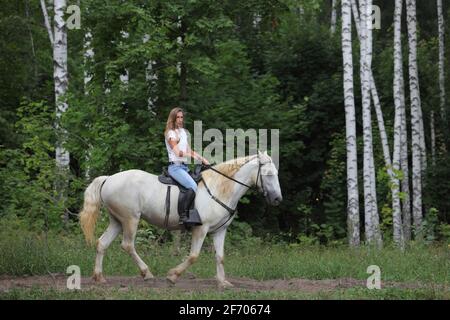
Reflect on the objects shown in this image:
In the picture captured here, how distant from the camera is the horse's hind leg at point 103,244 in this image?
1472cm

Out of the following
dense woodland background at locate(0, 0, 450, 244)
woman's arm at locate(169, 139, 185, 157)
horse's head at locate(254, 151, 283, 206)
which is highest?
dense woodland background at locate(0, 0, 450, 244)

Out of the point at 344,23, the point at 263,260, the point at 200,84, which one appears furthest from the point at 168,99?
the point at 263,260

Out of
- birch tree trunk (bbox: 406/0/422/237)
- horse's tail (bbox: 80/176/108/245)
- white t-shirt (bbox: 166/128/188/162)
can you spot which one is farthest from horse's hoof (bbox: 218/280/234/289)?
birch tree trunk (bbox: 406/0/422/237)

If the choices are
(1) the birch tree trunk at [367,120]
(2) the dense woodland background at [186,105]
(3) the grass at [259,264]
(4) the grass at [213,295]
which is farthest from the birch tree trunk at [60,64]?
(4) the grass at [213,295]

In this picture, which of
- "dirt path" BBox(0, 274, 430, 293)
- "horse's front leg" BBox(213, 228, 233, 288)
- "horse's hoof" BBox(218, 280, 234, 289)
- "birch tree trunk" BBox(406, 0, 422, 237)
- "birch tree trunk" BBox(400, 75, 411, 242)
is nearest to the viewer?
"dirt path" BBox(0, 274, 430, 293)

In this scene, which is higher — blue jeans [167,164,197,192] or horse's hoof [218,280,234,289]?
blue jeans [167,164,197,192]

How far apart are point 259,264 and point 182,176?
3.04 meters

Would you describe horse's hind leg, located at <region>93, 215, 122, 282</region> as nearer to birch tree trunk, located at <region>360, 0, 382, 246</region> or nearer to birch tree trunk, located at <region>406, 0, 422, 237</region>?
birch tree trunk, located at <region>360, 0, 382, 246</region>

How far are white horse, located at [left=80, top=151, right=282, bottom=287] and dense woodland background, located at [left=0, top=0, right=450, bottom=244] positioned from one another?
6271 millimetres

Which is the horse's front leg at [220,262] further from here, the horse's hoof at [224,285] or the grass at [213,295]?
the grass at [213,295]

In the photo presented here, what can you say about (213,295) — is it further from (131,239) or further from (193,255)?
(131,239)

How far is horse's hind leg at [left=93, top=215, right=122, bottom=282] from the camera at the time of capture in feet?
48.3

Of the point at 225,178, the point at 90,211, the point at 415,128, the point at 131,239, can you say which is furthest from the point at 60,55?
the point at 415,128

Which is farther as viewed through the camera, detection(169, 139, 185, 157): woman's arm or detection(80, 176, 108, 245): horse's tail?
detection(80, 176, 108, 245): horse's tail
